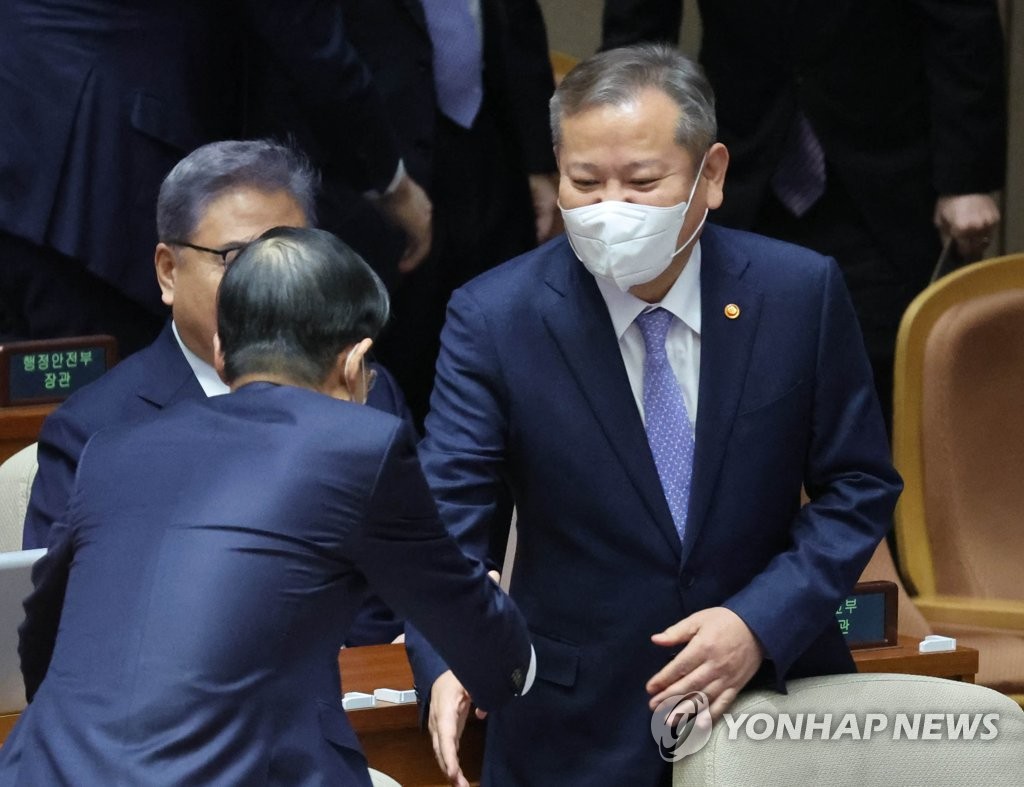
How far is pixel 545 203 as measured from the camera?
159 inches

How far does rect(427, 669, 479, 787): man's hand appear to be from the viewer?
213 centimetres

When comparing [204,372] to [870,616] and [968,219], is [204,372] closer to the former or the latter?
[870,616]

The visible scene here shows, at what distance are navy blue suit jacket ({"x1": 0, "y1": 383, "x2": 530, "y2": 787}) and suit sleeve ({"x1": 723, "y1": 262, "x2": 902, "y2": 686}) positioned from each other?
0.52 meters

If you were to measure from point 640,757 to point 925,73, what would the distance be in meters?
2.04

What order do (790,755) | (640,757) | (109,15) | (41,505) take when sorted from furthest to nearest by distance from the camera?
(109,15) < (41,505) < (640,757) < (790,755)

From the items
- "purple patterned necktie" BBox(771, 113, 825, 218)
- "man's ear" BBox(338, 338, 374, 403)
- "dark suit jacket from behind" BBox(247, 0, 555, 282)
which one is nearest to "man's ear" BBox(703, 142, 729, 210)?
"man's ear" BBox(338, 338, 374, 403)

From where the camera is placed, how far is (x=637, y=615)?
2.27 meters

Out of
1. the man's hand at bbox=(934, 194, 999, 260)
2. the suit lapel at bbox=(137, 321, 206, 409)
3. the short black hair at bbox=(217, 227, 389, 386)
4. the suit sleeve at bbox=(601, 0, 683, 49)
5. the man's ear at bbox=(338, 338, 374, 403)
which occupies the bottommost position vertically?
the man's hand at bbox=(934, 194, 999, 260)

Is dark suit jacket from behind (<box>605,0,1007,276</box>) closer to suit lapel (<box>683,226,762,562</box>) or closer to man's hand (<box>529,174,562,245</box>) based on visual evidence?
man's hand (<box>529,174,562,245</box>)

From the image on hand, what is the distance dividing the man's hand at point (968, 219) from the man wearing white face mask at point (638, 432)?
1.55 metres

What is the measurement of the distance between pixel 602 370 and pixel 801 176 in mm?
1696

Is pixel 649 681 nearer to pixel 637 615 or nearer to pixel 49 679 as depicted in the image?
pixel 637 615

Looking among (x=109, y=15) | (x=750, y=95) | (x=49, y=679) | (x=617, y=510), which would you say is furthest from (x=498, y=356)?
(x=750, y=95)

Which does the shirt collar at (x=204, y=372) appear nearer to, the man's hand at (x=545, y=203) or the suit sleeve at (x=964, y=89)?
the man's hand at (x=545, y=203)
